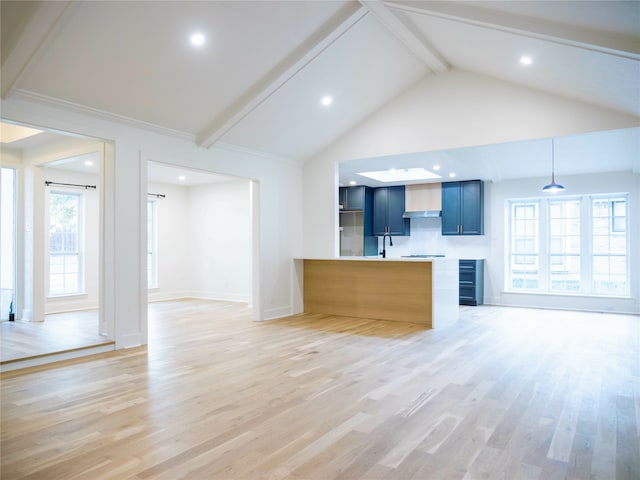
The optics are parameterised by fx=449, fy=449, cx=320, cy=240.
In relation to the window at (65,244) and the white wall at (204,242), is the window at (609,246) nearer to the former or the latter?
the white wall at (204,242)

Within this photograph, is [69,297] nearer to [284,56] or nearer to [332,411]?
[284,56]

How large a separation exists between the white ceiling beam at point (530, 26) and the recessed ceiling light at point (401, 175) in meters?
4.33

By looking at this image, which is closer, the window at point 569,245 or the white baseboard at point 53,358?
the white baseboard at point 53,358

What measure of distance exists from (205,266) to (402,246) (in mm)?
4373

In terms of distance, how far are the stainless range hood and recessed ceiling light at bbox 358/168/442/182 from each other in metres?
0.80

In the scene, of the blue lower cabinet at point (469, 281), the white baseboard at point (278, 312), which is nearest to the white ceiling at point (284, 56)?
the white baseboard at point (278, 312)

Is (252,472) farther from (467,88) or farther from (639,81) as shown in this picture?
(467,88)

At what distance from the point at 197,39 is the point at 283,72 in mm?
1095

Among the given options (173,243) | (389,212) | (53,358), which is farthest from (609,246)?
(53,358)

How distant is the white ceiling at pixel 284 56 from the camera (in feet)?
11.6

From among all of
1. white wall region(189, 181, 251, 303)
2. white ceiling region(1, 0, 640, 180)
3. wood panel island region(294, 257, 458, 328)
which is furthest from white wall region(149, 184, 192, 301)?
white ceiling region(1, 0, 640, 180)

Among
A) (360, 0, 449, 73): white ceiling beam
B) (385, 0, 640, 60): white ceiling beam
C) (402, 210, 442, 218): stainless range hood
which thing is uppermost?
(360, 0, 449, 73): white ceiling beam

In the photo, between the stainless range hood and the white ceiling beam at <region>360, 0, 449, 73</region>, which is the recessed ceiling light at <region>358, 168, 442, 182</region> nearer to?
the stainless range hood

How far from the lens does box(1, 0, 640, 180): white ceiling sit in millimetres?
3523
